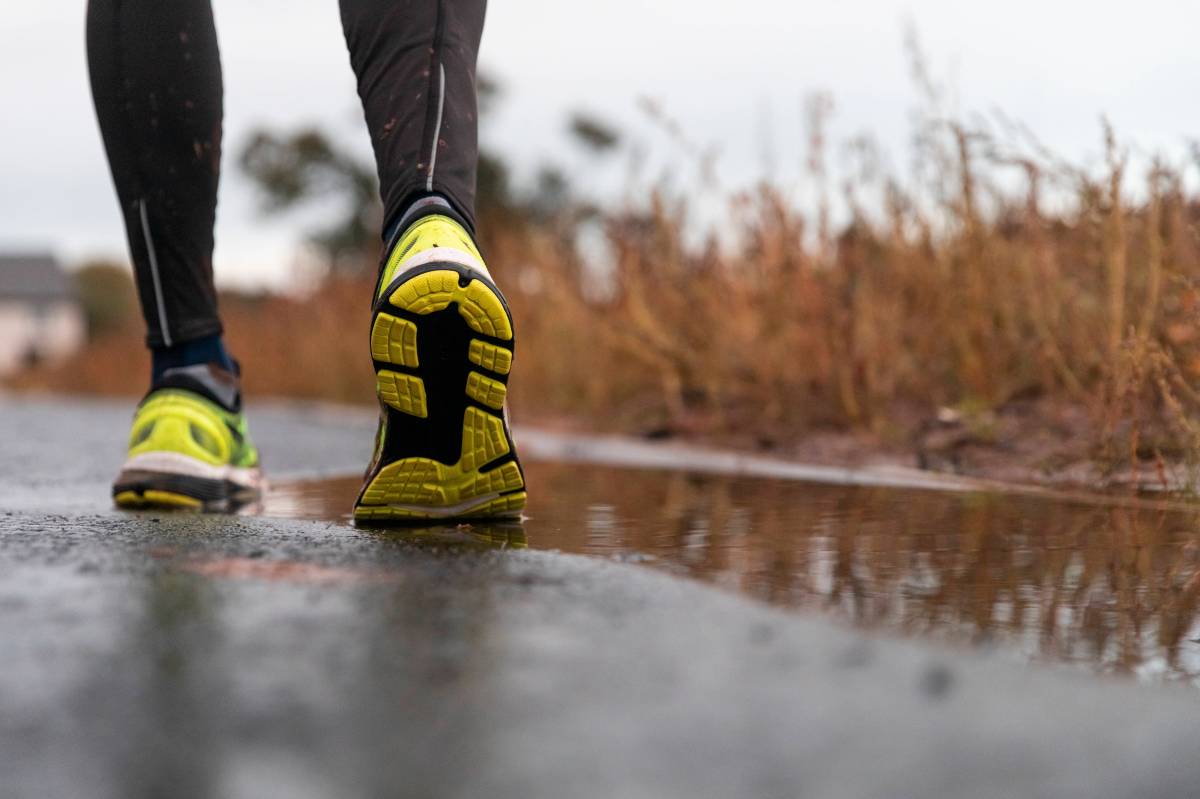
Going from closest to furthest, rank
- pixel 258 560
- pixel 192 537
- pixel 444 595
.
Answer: pixel 444 595 → pixel 258 560 → pixel 192 537

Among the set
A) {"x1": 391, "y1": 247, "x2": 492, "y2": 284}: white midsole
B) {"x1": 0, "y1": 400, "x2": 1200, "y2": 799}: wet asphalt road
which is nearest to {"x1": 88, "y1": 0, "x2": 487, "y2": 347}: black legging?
{"x1": 391, "y1": 247, "x2": 492, "y2": 284}: white midsole

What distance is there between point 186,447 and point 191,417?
2.4 inches

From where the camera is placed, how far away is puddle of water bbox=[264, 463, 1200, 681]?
121 cm

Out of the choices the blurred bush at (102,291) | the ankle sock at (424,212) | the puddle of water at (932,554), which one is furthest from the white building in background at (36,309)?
the ankle sock at (424,212)

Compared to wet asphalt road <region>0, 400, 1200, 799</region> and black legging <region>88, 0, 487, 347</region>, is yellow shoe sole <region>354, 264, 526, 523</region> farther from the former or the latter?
wet asphalt road <region>0, 400, 1200, 799</region>

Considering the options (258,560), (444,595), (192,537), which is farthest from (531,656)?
(192,537)

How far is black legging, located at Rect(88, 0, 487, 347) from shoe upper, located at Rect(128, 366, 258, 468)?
0.08 metres

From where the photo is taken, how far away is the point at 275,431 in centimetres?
588

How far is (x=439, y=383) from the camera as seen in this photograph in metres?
1.89

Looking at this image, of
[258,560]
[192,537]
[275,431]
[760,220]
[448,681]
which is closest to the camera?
[448,681]

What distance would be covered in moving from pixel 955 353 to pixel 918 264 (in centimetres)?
32

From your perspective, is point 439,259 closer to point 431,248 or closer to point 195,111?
point 431,248

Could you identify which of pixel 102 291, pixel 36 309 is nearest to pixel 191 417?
pixel 36 309

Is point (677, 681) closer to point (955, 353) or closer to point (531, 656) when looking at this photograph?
point (531, 656)
